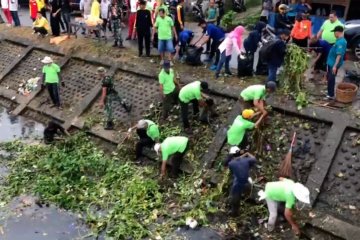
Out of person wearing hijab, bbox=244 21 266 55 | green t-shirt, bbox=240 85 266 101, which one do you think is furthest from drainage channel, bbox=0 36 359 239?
person wearing hijab, bbox=244 21 266 55

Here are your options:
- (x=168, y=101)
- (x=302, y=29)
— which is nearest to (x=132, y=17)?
(x=168, y=101)

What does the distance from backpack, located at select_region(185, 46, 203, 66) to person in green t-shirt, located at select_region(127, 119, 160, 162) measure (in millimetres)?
3140

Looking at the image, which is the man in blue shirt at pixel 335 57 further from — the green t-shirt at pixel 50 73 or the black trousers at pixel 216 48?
the green t-shirt at pixel 50 73

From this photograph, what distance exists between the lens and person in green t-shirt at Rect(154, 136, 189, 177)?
387 inches

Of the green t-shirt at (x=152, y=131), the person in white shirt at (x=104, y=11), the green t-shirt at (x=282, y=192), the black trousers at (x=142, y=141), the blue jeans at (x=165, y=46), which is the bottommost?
the black trousers at (x=142, y=141)

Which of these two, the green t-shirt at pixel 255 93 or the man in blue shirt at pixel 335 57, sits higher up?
the man in blue shirt at pixel 335 57

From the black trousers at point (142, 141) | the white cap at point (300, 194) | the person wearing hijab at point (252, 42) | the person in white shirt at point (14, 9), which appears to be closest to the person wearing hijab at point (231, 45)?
the person wearing hijab at point (252, 42)

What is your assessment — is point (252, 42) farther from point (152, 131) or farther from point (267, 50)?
point (152, 131)

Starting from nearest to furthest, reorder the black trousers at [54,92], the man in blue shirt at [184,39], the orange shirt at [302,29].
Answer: the orange shirt at [302,29] < the black trousers at [54,92] < the man in blue shirt at [184,39]

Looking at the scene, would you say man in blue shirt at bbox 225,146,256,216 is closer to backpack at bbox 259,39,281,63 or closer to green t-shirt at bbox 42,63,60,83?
backpack at bbox 259,39,281,63

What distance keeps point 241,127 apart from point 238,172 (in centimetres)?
121

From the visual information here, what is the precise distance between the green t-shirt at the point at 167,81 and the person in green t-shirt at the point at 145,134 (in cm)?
102

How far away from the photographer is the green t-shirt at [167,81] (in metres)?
11.2

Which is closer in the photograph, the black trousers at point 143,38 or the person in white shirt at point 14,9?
the black trousers at point 143,38
